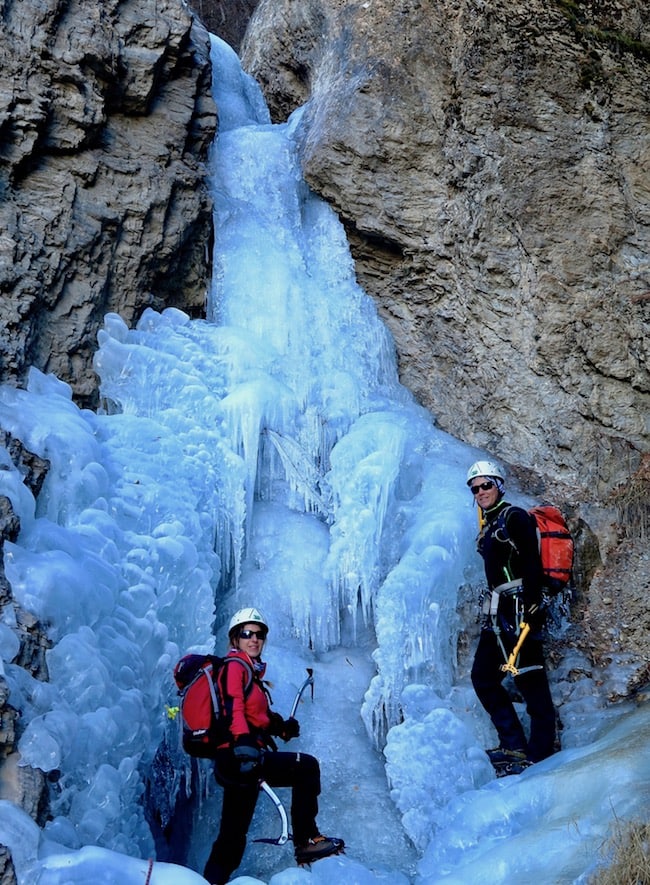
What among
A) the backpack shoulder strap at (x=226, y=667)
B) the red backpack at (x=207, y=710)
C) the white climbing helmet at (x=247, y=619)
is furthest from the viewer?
the white climbing helmet at (x=247, y=619)

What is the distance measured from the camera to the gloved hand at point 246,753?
4598 millimetres

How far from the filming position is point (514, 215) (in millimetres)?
7820

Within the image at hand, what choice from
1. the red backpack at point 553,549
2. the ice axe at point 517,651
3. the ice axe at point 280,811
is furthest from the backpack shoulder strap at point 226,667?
the red backpack at point 553,549

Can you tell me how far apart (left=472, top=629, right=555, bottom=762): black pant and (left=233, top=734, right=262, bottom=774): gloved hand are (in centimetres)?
173

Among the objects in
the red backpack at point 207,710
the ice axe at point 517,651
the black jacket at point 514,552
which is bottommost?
the red backpack at point 207,710

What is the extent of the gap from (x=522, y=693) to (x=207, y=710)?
81.0 inches

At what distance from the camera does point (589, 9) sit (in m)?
7.70

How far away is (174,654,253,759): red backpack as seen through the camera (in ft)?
15.4

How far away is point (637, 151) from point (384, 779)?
5.00 m

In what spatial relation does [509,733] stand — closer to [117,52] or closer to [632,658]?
[632,658]

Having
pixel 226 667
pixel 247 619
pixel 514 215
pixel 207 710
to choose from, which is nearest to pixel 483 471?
pixel 247 619

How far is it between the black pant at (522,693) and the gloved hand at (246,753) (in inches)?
68.2

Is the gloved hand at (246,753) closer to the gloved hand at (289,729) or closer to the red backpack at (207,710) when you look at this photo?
Result: the red backpack at (207,710)

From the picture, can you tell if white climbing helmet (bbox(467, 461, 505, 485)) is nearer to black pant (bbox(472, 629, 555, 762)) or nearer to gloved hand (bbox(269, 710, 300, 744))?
black pant (bbox(472, 629, 555, 762))
